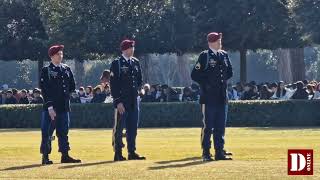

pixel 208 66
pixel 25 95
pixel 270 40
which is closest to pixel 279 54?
pixel 270 40

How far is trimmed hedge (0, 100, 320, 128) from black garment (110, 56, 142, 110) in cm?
1894

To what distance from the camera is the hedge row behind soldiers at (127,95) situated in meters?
18.3

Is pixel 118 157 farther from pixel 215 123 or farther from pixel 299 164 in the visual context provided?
pixel 299 164

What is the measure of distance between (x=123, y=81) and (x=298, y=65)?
1605 inches

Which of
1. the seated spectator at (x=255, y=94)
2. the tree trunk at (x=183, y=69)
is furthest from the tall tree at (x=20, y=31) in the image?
the tree trunk at (x=183, y=69)

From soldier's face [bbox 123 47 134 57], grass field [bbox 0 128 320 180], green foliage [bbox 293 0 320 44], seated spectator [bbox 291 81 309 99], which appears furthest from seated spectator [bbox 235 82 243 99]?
soldier's face [bbox 123 47 134 57]

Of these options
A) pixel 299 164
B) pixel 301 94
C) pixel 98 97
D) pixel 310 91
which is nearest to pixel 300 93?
pixel 301 94

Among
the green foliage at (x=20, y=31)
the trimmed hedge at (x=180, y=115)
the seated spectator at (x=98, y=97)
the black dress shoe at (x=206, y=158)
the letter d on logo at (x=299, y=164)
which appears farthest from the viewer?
the green foliage at (x=20, y=31)

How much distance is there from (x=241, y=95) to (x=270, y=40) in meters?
5.02

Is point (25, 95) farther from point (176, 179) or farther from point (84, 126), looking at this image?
point (176, 179)

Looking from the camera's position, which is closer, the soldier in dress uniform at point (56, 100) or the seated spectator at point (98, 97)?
the soldier in dress uniform at point (56, 100)

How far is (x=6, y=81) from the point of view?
350 feet

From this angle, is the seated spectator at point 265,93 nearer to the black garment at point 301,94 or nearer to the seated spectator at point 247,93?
the seated spectator at point 247,93

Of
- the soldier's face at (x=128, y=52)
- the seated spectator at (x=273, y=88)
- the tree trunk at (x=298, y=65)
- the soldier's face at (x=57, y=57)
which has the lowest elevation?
the seated spectator at (x=273, y=88)
